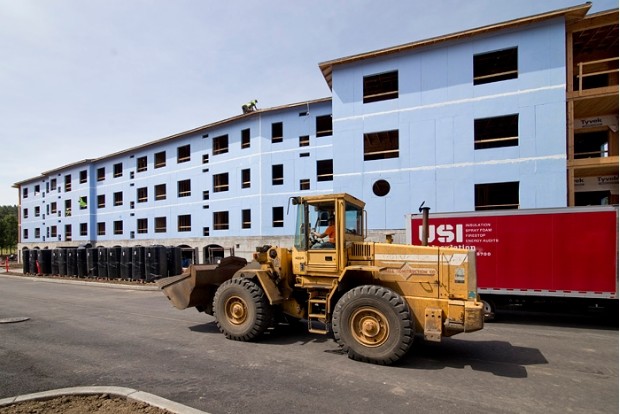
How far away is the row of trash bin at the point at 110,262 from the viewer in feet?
63.6

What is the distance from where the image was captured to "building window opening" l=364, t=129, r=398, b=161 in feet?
68.6

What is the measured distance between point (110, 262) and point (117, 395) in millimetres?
19526

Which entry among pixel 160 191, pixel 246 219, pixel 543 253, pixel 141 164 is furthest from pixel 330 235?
pixel 141 164

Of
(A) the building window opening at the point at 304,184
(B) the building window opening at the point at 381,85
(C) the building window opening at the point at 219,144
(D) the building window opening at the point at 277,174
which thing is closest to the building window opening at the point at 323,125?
(A) the building window opening at the point at 304,184

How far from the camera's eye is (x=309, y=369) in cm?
564

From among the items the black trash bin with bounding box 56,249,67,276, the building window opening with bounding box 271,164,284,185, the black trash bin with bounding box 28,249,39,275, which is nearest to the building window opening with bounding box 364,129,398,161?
the building window opening with bounding box 271,164,284,185

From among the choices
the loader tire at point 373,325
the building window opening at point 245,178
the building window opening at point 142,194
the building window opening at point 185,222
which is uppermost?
the building window opening at point 245,178

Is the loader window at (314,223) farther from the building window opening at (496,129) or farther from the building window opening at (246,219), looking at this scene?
the building window opening at (246,219)

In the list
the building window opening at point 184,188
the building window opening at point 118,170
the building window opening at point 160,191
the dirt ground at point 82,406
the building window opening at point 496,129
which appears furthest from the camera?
the building window opening at point 118,170

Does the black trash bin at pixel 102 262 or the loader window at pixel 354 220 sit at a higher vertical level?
the loader window at pixel 354 220

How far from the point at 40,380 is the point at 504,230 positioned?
10.9 metres

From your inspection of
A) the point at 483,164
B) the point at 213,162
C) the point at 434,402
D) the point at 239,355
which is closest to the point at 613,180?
the point at 483,164

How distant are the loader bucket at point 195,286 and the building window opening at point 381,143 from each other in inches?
542

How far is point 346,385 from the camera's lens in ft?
16.5
